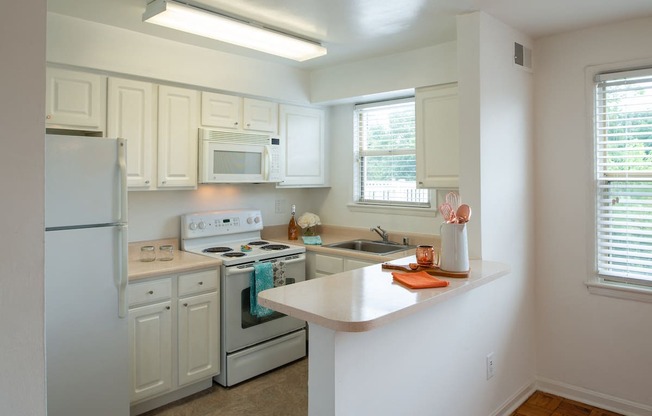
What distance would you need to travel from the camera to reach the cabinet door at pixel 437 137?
314cm

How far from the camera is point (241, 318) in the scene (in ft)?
10.4

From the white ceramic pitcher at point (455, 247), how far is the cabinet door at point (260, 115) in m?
2.02

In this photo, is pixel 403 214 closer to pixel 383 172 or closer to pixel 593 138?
pixel 383 172

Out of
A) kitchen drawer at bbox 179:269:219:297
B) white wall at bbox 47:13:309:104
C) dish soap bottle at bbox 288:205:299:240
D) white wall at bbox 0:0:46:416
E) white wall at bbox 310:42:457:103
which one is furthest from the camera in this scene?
dish soap bottle at bbox 288:205:299:240

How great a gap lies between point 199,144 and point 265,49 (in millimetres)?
857

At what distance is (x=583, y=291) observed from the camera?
293 centimetres

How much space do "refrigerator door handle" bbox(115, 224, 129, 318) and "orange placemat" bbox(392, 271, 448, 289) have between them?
148 cm

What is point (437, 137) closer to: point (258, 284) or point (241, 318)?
point (258, 284)

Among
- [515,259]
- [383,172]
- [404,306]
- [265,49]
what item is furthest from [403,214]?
[404,306]

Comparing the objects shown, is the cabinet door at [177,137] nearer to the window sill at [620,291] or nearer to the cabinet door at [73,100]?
the cabinet door at [73,100]

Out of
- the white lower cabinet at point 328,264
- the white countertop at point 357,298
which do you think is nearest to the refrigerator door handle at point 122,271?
the white countertop at point 357,298

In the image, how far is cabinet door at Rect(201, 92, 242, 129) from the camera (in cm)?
336

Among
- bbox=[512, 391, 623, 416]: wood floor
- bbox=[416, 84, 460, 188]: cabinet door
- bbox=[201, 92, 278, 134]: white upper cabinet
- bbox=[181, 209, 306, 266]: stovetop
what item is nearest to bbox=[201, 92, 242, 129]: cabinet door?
bbox=[201, 92, 278, 134]: white upper cabinet

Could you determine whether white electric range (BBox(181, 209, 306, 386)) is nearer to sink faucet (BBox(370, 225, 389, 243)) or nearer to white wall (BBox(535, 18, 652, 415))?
sink faucet (BBox(370, 225, 389, 243))
